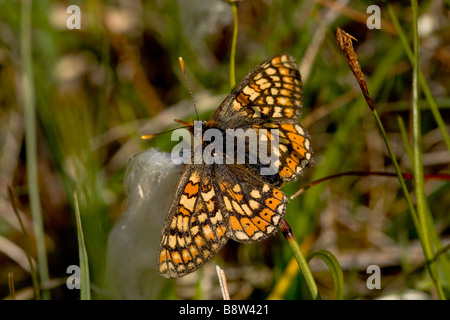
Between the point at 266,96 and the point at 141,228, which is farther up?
the point at 266,96

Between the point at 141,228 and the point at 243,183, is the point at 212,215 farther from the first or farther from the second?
the point at 141,228

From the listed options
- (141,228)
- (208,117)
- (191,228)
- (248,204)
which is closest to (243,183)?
(248,204)

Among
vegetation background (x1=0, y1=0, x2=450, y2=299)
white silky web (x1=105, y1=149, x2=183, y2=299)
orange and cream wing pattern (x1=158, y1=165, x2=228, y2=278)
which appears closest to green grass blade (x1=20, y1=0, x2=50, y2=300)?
vegetation background (x1=0, y1=0, x2=450, y2=299)

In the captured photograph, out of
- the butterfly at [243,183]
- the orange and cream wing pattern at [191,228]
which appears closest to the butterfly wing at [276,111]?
the butterfly at [243,183]
